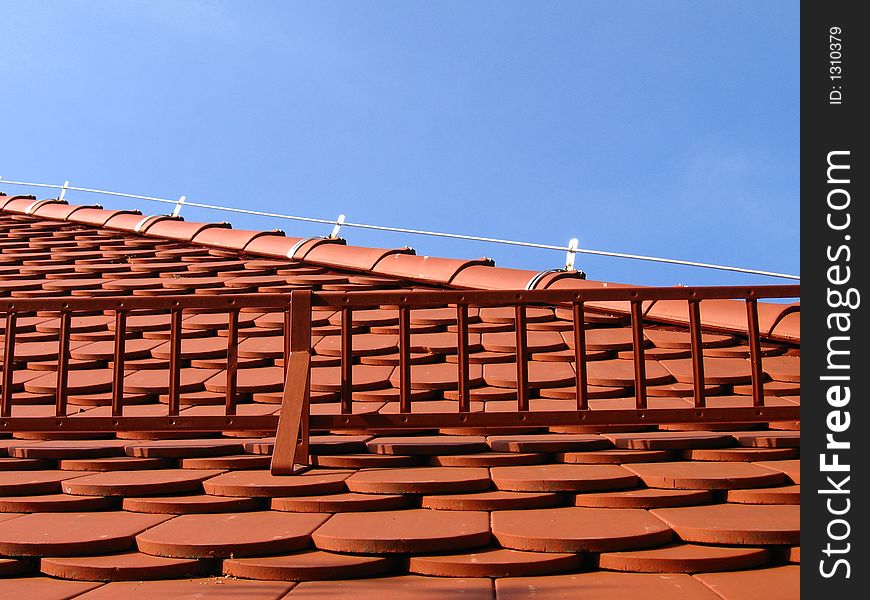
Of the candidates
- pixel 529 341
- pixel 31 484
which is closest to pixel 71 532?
pixel 31 484

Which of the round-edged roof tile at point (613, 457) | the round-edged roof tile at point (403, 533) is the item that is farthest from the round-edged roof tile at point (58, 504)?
the round-edged roof tile at point (613, 457)

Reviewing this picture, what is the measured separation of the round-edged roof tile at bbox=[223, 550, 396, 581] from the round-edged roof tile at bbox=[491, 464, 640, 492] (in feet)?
2.15

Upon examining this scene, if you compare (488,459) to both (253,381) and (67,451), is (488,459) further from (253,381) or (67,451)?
(67,451)

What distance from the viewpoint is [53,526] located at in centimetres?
319

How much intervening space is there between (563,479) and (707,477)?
56 cm

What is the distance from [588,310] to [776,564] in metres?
3.31

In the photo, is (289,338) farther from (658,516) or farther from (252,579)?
(658,516)

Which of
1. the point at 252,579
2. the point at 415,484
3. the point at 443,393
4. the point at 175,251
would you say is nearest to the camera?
the point at 252,579

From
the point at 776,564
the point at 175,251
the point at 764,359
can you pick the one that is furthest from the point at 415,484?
the point at 175,251

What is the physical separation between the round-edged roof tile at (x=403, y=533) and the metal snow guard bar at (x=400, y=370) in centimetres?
73
